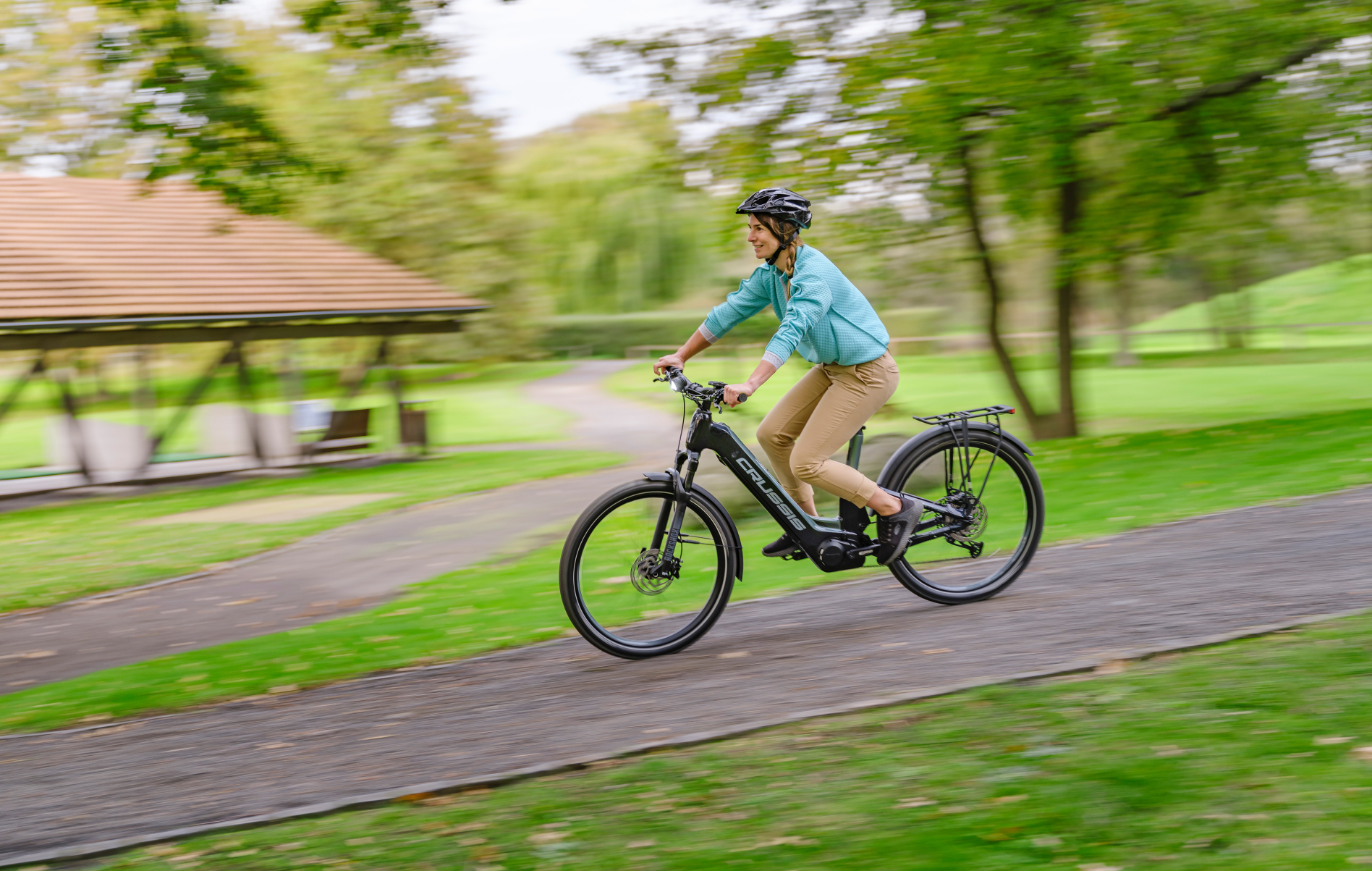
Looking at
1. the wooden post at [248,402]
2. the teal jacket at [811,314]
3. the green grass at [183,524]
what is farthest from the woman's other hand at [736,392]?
the wooden post at [248,402]

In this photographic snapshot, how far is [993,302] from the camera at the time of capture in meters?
15.9

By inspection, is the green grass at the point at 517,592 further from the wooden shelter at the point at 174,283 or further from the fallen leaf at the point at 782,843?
the wooden shelter at the point at 174,283

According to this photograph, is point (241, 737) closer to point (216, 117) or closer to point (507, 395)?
point (216, 117)

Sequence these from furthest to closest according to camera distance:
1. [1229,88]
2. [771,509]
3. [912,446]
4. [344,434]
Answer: [344,434], [1229,88], [912,446], [771,509]

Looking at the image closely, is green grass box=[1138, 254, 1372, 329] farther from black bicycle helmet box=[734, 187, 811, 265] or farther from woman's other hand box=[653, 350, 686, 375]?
woman's other hand box=[653, 350, 686, 375]

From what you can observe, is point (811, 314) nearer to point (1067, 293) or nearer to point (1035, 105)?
point (1035, 105)

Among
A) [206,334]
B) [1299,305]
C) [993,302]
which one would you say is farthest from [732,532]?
[1299,305]

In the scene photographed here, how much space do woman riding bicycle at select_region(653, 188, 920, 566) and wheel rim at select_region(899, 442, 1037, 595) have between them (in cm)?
31

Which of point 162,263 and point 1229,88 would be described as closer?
point 1229,88

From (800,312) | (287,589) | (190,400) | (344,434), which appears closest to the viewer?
(800,312)

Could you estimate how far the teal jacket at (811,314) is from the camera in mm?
5000

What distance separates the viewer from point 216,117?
805 cm

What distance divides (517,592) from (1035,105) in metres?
6.80

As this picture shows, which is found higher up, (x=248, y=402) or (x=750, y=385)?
(x=750, y=385)
